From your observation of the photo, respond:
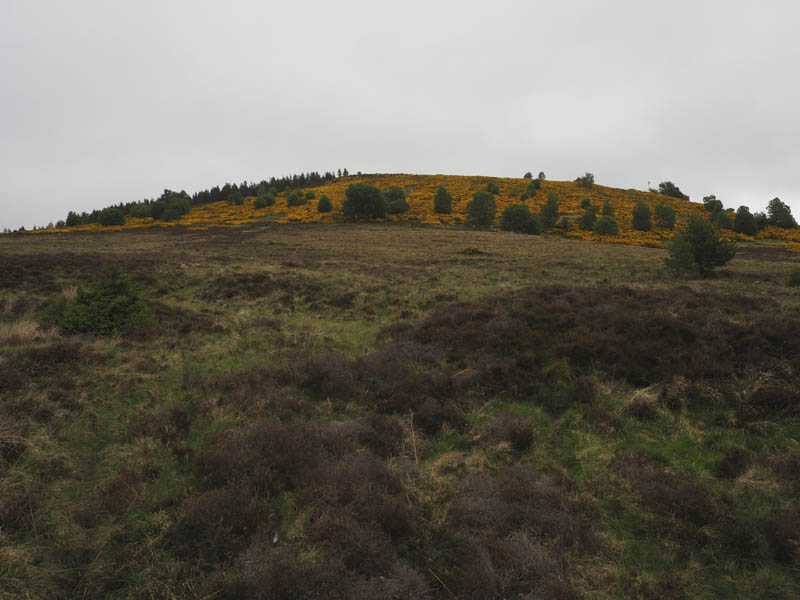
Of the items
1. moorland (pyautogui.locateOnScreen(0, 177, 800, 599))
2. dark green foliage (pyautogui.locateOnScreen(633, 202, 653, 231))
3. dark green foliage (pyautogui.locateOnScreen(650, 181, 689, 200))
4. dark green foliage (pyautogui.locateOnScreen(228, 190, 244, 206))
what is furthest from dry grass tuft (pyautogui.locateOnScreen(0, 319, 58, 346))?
dark green foliage (pyautogui.locateOnScreen(650, 181, 689, 200))

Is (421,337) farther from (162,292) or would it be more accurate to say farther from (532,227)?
(532,227)

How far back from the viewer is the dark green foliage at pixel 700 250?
Result: 23281mm

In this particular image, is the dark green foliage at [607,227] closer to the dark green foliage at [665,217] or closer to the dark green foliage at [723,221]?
the dark green foliage at [665,217]

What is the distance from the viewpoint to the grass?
3.84m

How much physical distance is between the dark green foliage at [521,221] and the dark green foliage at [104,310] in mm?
53392

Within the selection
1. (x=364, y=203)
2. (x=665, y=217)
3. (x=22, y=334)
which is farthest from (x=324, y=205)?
(x=22, y=334)

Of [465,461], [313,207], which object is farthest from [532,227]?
[465,461]

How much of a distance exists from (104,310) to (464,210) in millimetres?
69959

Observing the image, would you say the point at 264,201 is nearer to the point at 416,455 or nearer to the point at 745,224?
the point at 416,455

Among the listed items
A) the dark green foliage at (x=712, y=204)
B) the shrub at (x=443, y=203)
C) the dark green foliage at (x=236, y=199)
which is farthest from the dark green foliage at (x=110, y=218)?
the dark green foliage at (x=712, y=204)

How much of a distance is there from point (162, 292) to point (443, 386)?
15436 millimetres

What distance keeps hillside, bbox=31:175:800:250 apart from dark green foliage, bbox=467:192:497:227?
3002mm

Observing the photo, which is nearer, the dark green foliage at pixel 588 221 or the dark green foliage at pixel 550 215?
the dark green foliage at pixel 588 221

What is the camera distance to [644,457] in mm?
5703
